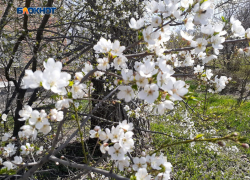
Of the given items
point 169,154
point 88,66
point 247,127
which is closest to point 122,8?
point 88,66

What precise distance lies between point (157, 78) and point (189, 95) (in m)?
0.24

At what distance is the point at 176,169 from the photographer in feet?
12.3

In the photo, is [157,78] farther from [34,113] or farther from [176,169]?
[176,169]

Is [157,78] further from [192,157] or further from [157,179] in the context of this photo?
[192,157]

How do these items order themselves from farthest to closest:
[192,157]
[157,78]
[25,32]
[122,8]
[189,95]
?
[192,157]
[122,8]
[25,32]
[189,95]
[157,78]

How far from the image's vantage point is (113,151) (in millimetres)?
1042

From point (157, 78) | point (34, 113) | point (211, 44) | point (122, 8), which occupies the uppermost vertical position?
point (122, 8)

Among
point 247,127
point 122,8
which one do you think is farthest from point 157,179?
point 247,127

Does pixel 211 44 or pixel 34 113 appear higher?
pixel 211 44

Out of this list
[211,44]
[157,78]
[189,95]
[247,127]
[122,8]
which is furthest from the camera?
[247,127]

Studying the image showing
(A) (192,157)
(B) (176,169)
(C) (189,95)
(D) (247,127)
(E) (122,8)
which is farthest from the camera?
(D) (247,127)

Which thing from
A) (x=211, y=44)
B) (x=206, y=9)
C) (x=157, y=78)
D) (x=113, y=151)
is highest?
(x=206, y=9)

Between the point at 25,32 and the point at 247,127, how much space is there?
5631mm

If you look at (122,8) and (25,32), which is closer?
(25,32)
